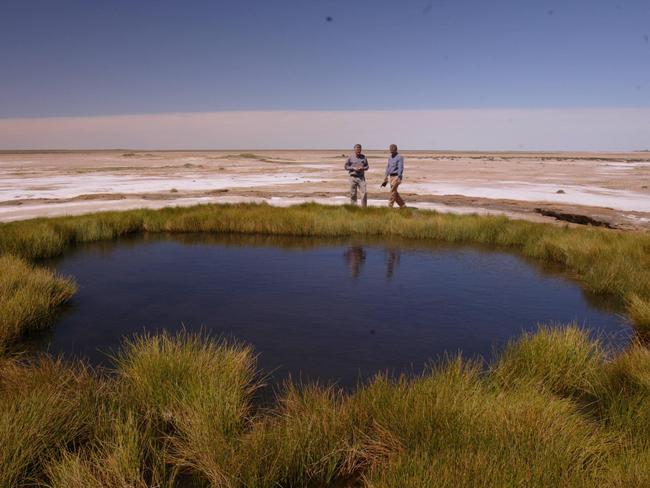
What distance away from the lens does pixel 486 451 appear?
10.8ft

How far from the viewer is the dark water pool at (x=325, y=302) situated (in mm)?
6070

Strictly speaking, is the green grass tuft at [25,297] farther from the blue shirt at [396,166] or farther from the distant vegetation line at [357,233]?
the blue shirt at [396,166]

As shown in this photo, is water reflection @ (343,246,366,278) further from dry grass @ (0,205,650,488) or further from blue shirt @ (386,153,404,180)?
dry grass @ (0,205,650,488)

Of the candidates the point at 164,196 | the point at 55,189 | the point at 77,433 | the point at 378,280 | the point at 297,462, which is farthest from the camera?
the point at 55,189

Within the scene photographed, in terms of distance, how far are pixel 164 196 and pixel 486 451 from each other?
21.0 m

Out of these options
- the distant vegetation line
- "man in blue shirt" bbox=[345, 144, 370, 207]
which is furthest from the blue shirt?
the distant vegetation line

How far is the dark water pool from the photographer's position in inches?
239

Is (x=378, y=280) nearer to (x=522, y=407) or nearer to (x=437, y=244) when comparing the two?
(x=437, y=244)

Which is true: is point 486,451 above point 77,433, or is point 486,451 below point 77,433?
above

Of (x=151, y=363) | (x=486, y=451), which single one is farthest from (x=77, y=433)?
(x=486, y=451)

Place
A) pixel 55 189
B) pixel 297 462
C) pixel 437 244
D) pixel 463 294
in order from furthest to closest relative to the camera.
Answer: pixel 55 189, pixel 437 244, pixel 463 294, pixel 297 462

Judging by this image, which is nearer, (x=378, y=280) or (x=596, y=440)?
(x=596, y=440)

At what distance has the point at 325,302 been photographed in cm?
790

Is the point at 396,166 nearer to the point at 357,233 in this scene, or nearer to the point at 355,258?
the point at 357,233
